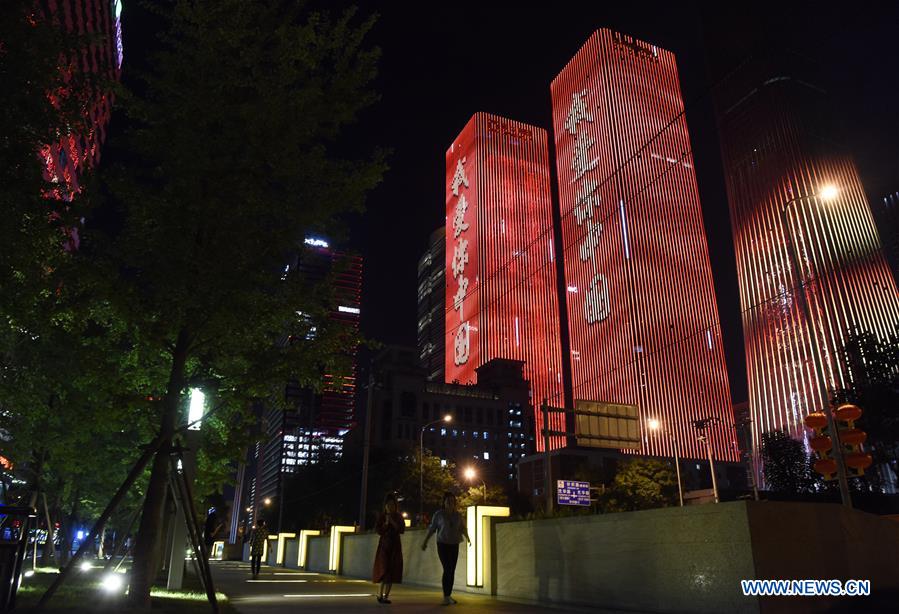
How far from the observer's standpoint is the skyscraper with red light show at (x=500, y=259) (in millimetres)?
155250

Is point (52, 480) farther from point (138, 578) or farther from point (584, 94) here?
point (584, 94)

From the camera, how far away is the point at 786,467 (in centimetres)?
6041

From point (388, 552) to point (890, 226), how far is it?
6463 inches

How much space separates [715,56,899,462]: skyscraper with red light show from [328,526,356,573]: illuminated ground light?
10599 cm

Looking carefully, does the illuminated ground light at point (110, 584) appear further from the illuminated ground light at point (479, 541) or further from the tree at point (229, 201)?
the illuminated ground light at point (479, 541)

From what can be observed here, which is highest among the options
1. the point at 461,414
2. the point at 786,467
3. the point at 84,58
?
the point at 84,58

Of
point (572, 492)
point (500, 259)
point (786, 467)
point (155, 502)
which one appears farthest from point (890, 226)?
point (155, 502)

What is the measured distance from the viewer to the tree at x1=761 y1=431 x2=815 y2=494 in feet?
195

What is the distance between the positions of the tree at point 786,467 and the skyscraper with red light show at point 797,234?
50262mm

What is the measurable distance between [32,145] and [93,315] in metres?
2.85

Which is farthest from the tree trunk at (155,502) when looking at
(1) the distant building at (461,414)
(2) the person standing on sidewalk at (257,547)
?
(1) the distant building at (461,414)

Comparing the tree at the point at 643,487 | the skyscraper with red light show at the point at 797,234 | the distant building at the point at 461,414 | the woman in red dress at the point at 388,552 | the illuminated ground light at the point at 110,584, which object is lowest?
the illuminated ground light at the point at 110,584

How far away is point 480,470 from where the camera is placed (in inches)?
3932

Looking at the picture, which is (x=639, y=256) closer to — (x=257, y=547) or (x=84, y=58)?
(x=84, y=58)
